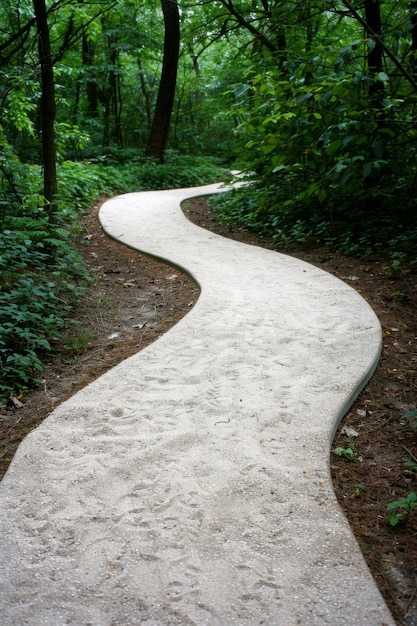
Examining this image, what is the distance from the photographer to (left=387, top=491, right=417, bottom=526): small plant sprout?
7.43 ft

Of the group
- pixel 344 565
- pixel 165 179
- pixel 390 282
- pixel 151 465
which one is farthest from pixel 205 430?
pixel 165 179

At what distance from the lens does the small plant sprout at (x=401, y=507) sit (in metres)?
2.27

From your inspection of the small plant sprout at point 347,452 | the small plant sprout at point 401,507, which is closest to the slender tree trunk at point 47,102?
Result: the small plant sprout at point 347,452

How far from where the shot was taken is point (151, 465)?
2596mm

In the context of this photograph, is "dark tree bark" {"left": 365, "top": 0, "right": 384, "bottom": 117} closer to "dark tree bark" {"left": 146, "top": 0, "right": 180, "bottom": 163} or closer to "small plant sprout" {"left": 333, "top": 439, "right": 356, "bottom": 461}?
"small plant sprout" {"left": 333, "top": 439, "right": 356, "bottom": 461}

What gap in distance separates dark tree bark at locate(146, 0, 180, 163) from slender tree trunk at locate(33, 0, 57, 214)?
8948 mm

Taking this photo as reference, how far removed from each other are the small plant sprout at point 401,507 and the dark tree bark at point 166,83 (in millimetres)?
13843

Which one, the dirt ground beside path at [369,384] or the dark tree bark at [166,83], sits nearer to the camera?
the dirt ground beside path at [369,384]

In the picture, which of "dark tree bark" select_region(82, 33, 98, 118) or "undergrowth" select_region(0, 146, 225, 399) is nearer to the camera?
"undergrowth" select_region(0, 146, 225, 399)

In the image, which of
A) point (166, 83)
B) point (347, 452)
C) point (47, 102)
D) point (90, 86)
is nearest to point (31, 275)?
point (47, 102)

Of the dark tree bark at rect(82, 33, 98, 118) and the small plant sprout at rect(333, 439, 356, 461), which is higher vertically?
the dark tree bark at rect(82, 33, 98, 118)

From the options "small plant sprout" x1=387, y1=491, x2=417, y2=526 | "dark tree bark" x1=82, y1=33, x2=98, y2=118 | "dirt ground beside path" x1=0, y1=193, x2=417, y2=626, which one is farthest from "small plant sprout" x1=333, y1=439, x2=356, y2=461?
"dark tree bark" x1=82, y1=33, x2=98, y2=118

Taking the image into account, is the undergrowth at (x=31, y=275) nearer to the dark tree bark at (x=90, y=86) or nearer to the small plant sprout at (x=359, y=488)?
the small plant sprout at (x=359, y=488)

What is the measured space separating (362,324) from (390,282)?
132 cm
